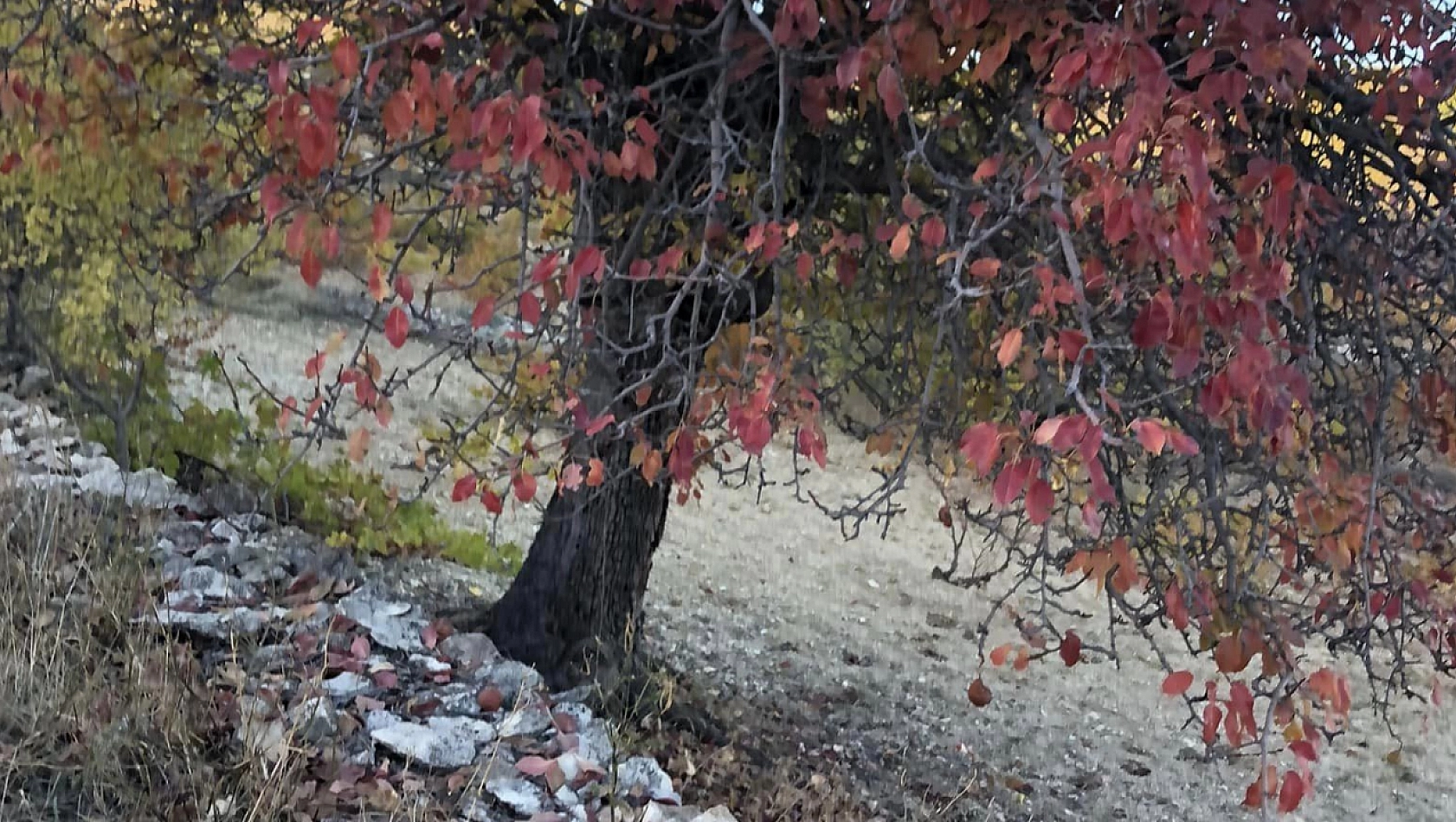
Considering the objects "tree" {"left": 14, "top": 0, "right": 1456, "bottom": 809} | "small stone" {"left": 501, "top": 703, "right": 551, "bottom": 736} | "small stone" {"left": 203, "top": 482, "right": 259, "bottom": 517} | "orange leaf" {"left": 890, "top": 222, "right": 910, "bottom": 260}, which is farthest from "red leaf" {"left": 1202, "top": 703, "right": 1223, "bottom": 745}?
"small stone" {"left": 203, "top": 482, "right": 259, "bottom": 517}

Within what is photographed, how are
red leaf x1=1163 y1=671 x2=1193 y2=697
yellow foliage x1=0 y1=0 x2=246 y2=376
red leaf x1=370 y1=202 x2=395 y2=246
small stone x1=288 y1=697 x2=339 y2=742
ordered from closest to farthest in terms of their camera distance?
red leaf x1=370 y1=202 x2=395 y2=246
red leaf x1=1163 y1=671 x2=1193 y2=697
small stone x1=288 y1=697 x2=339 y2=742
yellow foliage x1=0 y1=0 x2=246 y2=376

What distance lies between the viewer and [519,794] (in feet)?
9.03

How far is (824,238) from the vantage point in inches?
122

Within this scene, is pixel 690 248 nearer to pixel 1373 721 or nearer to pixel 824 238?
pixel 824 238

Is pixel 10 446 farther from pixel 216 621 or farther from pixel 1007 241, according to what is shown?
pixel 1007 241

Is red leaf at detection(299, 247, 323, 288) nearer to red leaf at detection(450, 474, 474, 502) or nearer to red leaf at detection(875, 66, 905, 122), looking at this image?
red leaf at detection(450, 474, 474, 502)

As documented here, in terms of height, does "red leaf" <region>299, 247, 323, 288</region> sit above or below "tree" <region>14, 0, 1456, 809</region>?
below

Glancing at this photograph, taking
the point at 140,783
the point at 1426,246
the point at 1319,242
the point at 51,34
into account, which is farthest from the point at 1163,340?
the point at 51,34

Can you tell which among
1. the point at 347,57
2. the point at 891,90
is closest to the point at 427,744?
the point at 347,57

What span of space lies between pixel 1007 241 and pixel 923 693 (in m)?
3.13

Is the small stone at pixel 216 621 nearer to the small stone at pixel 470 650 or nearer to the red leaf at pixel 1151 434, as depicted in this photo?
the small stone at pixel 470 650

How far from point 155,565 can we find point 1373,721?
6.69 metres

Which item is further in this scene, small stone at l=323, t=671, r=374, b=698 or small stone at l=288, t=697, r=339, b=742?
small stone at l=323, t=671, r=374, b=698

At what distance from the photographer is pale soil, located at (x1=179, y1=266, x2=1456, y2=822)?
460 centimetres
